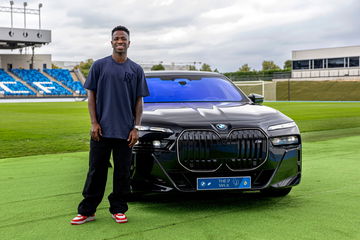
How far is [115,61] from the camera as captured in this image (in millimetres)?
4477

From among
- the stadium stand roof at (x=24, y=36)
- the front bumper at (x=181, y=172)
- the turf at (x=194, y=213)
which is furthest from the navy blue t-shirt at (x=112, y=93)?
the stadium stand roof at (x=24, y=36)

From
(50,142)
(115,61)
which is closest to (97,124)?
(115,61)

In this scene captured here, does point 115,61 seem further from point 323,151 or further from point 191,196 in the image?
point 323,151

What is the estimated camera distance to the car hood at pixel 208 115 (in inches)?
196

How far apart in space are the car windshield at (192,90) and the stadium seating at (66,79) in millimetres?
60099

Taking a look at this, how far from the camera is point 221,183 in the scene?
189 inches

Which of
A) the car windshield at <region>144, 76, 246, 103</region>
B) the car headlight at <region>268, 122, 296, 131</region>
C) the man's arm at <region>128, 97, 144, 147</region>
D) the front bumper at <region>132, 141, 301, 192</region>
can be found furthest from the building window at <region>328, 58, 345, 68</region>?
the man's arm at <region>128, 97, 144, 147</region>

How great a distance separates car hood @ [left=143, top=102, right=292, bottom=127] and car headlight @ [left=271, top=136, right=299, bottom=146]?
0.69 ft

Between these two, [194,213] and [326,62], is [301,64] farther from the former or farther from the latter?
[194,213]

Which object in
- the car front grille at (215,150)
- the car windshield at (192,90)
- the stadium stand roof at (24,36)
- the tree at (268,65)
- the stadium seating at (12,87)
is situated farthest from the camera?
the tree at (268,65)

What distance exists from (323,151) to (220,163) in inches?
224

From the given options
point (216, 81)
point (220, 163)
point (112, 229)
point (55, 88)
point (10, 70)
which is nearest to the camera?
point (112, 229)

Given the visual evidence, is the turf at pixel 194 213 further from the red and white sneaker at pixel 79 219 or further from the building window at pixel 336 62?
the building window at pixel 336 62

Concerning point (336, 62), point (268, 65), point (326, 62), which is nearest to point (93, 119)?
point (336, 62)
